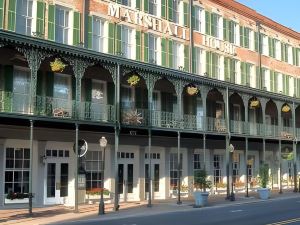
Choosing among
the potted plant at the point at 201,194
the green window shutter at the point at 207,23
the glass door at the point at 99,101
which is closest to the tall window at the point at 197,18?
the green window shutter at the point at 207,23

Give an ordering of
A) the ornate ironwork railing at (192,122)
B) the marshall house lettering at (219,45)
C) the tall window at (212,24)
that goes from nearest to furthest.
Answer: the ornate ironwork railing at (192,122)
the marshall house lettering at (219,45)
the tall window at (212,24)

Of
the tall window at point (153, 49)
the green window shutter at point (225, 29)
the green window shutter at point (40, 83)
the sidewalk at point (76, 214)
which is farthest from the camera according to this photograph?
the green window shutter at point (225, 29)

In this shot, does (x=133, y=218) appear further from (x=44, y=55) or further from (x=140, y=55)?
(x=140, y=55)

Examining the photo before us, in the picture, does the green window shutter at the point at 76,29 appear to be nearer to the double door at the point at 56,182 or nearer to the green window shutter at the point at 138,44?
the green window shutter at the point at 138,44

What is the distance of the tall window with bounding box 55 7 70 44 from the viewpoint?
23.6 meters

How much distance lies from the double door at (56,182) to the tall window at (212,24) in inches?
586

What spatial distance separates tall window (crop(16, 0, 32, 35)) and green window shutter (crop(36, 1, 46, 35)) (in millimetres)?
364

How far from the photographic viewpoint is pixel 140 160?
27.0 m

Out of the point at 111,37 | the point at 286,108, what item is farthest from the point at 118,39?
the point at 286,108

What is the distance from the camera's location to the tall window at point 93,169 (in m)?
24.7

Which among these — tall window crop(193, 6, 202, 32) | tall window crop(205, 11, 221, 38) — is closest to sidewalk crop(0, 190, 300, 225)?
tall window crop(193, 6, 202, 32)

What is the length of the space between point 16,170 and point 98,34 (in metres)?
8.38

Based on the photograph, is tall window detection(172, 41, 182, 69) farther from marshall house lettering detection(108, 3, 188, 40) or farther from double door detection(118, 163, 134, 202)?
double door detection(118, 163, 134, 202)

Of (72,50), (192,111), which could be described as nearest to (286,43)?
(192,111)
